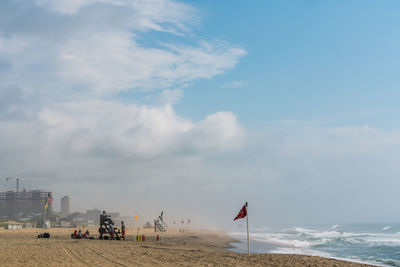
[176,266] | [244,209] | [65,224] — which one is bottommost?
[65,224]

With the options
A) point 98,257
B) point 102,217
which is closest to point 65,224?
point 102,217

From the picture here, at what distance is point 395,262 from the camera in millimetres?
26109

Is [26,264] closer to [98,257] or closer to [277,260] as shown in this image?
[98,257]

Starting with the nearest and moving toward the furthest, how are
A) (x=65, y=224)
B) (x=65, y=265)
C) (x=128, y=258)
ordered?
(x=65, y=265) < (x=128, y=258) < (x=65, y=224)

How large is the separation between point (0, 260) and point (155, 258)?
7.39 metres

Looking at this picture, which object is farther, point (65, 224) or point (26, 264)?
point (65, 224)

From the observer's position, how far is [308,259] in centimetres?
1953

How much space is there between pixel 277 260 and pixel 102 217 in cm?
2189

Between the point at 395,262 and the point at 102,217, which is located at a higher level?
the point at 102,217

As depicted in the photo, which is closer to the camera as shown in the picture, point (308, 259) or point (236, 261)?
point (236, 261)

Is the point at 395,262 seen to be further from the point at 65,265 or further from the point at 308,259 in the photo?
the point at 65,265

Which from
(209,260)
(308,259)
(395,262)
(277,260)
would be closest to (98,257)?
(209,260)

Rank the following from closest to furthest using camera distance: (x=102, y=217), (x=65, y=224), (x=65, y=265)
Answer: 1. (x=65, y=265)
2. (x=102, y=217)
3. (x=65, y=224)

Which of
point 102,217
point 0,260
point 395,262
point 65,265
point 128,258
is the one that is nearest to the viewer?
point 65,265
